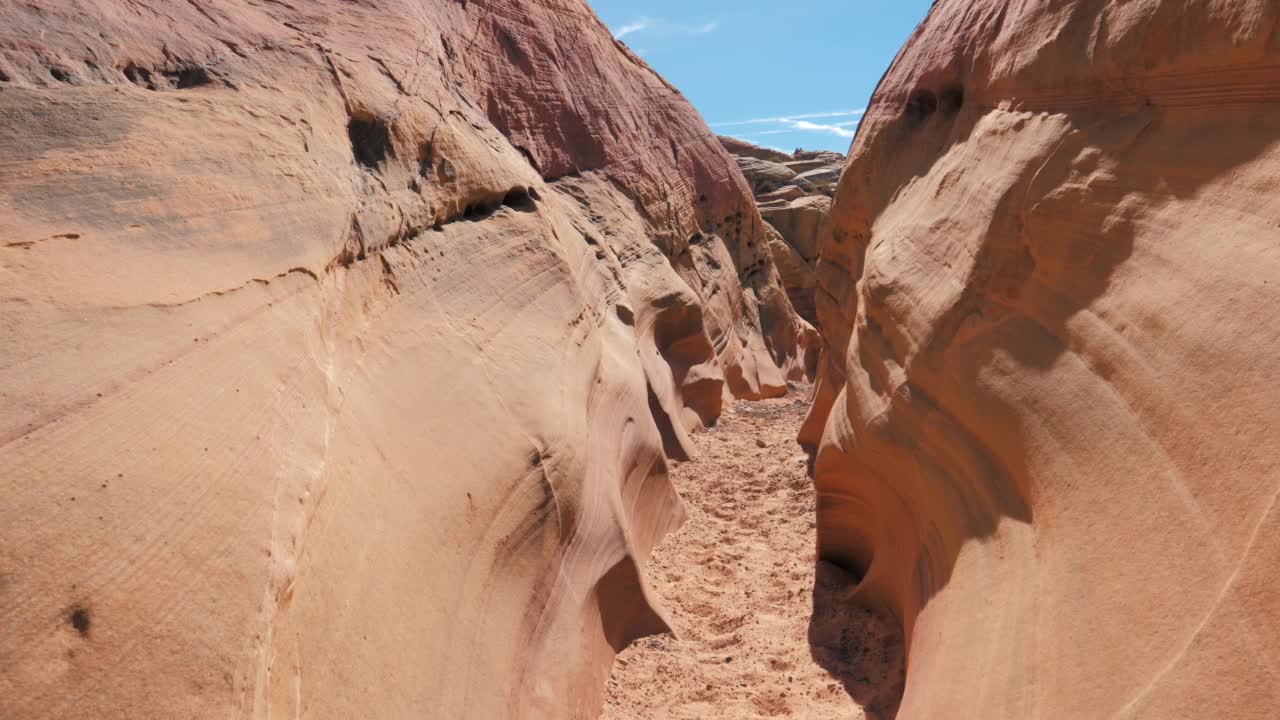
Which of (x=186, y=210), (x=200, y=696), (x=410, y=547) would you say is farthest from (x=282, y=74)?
(x=200, y=696)

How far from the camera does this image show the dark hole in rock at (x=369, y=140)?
11.1 ft

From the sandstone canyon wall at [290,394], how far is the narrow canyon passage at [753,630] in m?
0.20

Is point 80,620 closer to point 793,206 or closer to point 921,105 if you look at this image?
point 921,105

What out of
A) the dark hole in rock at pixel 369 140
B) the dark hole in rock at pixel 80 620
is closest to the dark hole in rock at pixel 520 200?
the dark hole in rock at pixel 369 140

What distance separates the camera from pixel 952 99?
3982mm

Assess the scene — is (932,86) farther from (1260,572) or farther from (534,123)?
(534,123)

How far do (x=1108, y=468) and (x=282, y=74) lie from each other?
11.2 feet

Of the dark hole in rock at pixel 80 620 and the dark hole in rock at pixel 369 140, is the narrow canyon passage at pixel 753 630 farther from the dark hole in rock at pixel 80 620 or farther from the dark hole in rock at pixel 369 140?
the dark hole in rock at pixel 369 140

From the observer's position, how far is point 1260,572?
1.48 meters

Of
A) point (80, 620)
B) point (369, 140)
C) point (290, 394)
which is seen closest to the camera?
point (80, 620)

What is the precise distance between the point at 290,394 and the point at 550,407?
4.47 feet

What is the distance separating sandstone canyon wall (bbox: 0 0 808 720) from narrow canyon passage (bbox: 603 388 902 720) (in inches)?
8.1

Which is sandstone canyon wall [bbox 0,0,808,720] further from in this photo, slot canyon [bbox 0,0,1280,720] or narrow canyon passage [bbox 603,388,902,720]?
narrow canyon passage [bbox 603,388,902,720]

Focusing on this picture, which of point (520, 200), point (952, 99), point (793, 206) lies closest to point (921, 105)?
point (952, 99)
